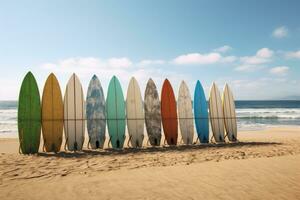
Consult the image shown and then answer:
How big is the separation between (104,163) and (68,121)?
2605 millimetres

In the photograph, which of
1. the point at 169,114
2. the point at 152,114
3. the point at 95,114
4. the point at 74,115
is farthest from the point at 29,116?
the point at 169,114

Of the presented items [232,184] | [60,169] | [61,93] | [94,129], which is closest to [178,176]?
[232,184]

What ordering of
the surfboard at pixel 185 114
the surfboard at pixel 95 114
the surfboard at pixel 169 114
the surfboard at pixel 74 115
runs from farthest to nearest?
the surfboard at pixel 185 114
the surfboard at pixel 169 114
the surfboard at pixel 95 114
the surfboard at pixel 74 115

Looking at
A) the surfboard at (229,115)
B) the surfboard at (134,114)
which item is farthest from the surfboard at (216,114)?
the surfboard at (134,114)

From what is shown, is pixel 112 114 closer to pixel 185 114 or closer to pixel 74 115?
pixel 74 115

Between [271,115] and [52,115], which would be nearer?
[52,115]

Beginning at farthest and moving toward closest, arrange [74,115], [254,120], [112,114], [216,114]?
[254,120], [216,114], [112,114], [74,115]

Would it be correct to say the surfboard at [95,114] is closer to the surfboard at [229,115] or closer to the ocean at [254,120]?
the surfboard at [229,115]

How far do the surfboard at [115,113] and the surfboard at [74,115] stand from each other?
75cm

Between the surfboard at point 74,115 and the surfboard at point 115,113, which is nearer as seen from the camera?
the surfboard at point 74,115

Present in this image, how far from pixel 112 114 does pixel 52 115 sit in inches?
62.6

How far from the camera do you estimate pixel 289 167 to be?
4.78 m

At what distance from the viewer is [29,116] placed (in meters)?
7.29

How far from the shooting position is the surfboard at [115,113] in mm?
7922
